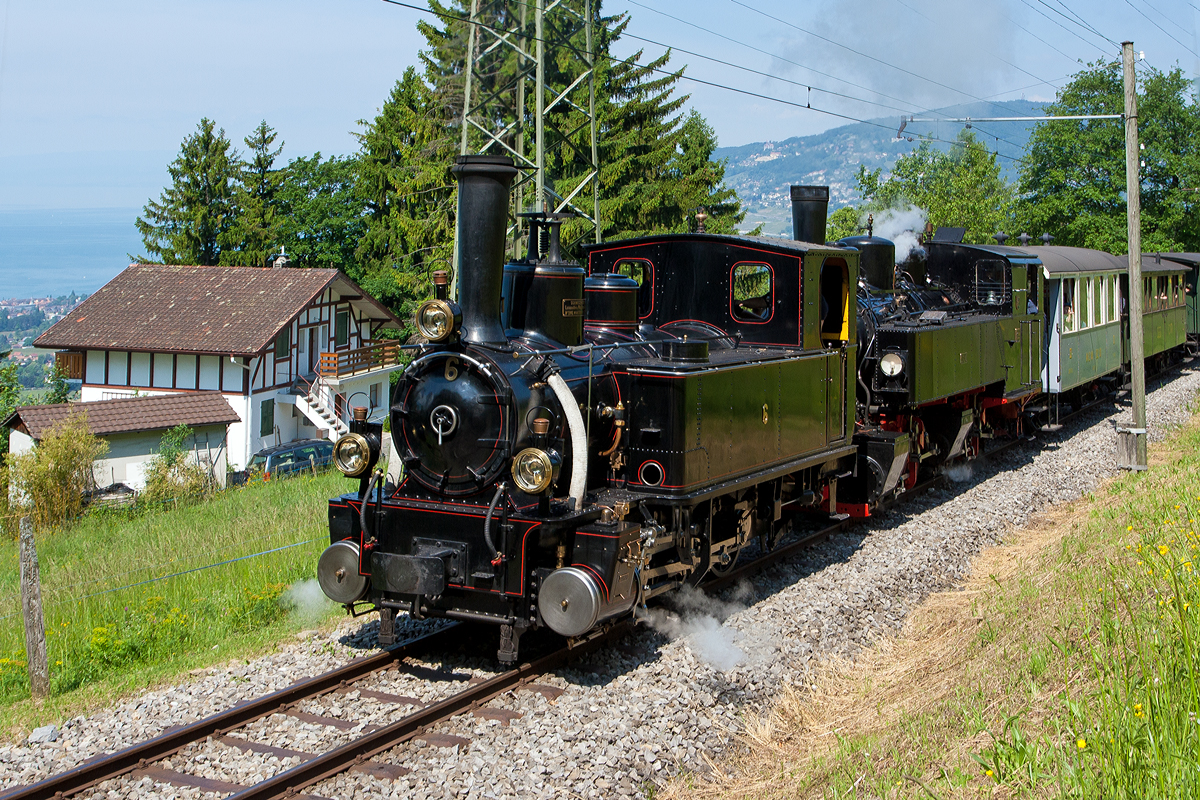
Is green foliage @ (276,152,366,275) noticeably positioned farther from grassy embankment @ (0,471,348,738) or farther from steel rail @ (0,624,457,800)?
steel rail @ (0,624,457,800)

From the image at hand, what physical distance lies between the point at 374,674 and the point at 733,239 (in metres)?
4.79

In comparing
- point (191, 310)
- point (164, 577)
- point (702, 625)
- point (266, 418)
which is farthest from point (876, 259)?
point (191, 310)

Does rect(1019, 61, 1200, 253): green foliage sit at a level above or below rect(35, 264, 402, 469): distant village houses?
above

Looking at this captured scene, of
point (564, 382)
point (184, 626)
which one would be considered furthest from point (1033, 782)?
point (184, 626)

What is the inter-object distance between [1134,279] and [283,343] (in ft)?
86.1

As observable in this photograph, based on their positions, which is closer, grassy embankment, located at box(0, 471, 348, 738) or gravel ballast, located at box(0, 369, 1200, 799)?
gravel ballast, located at box(0, 369, 1200, 799)

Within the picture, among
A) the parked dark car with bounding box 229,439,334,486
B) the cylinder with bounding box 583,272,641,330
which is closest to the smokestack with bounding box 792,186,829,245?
the cylinder with bounding box 583,272,641,330

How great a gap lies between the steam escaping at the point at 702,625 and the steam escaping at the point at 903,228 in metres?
8.81

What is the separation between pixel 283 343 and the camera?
32750 millimetres

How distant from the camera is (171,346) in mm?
31031

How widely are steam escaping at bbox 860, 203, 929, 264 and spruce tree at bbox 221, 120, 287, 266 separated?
120 feet

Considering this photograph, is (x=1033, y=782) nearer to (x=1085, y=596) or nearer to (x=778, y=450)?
(x=1085, y=596)

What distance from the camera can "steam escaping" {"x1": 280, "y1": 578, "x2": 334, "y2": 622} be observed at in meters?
8.16

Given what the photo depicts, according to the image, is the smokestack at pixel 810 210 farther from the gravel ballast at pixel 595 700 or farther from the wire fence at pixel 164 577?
the wire fence at pixel 164 577
